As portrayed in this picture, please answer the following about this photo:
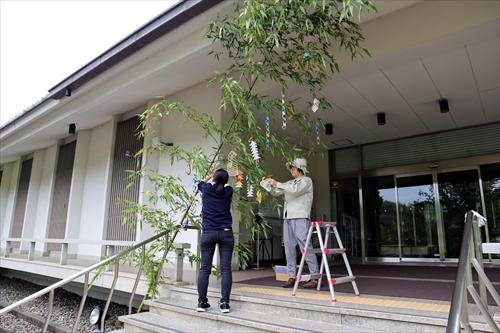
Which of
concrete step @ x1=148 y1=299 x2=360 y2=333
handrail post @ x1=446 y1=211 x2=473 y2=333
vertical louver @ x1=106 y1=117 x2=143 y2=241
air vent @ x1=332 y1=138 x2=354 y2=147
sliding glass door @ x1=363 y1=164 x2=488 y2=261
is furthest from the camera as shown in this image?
air vent @ x1=332 y1=138 x2=354 y2=147

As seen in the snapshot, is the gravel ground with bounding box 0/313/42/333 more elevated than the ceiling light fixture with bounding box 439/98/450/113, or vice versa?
the ceiling light fixture with bounding box 439/98/450/113

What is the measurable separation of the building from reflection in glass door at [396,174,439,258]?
23mm

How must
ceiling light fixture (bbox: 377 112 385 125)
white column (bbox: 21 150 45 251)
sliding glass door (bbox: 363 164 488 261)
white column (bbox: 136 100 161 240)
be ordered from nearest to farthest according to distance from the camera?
1. white column (bbox: 136 100 161 240)
2. ceiling light fixture (bbox: 377 112 385 125)
3. sliding glass door (bbox: 363 164 488 261)
4. white column (bbox: 21 150 45 251)

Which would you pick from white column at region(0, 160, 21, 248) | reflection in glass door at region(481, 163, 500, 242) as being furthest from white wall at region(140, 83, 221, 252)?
white column at region(0, 160, 21, 248)

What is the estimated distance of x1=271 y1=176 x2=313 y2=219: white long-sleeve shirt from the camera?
12.1ft

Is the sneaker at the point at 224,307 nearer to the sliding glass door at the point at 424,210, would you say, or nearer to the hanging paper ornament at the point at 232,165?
the hanging paper ornament at the point at 232,165

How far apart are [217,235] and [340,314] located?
1.20 metres

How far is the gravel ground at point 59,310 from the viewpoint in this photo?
5.11m

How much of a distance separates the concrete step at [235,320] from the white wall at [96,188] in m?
4.44

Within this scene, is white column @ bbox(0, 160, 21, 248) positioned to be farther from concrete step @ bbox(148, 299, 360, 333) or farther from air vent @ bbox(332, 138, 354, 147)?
concrete step @ bbox(148, 299, 360, 333)

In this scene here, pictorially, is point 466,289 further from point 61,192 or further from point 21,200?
point 21,200

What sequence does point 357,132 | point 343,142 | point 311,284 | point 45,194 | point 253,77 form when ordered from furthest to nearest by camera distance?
point 45,194, point 343,142, point 357,132, point 253,77, point 311,284

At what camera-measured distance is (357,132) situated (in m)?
7.62

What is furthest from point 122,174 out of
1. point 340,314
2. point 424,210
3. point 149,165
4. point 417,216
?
point 424,210
